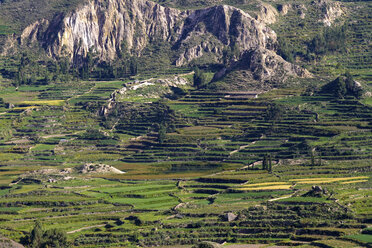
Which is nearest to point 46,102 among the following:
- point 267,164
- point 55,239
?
point 267,164

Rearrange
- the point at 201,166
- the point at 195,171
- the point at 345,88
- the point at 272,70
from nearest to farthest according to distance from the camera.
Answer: the point at 195,171 < the point at 201,166 < the point at 345,88 < the point at 272,70

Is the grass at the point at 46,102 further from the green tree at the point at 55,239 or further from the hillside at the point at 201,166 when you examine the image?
the green tree at the point at 55,239

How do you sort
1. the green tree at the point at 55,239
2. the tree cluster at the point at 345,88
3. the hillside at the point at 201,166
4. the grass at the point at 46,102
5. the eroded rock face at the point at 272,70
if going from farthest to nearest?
the eroded rock face at the point at 272,70
the grass at the point at 46,102
the tree cluster at the point at 345,88
the hillside at the point at 201,166
the green tree at the point at 55,239

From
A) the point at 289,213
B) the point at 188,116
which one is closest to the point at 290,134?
the point at 188,116

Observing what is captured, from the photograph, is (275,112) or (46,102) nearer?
(275,112)

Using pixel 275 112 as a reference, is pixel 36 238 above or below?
below

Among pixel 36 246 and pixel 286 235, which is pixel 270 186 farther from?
pixel 36 246

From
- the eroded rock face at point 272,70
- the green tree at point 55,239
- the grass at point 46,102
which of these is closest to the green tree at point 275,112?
the eroded rock face at point 272,70

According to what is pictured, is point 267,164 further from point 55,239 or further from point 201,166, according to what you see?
point 55,239

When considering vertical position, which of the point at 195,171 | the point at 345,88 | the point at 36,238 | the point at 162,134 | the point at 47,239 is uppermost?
the point at 345,88

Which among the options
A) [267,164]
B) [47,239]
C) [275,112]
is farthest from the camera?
[275,112]

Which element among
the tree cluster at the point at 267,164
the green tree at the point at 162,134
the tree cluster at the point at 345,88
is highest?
the tree cluster at the point at 345,88
